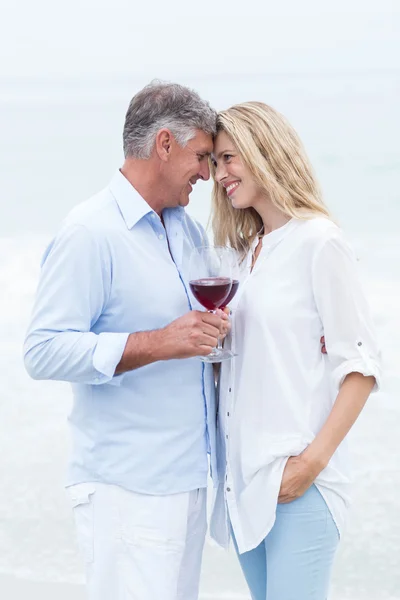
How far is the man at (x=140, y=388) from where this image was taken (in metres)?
1.96

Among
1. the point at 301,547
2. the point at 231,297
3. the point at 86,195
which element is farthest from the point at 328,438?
the point at 86,195

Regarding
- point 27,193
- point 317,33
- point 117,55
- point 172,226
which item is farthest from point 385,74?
point 172,226

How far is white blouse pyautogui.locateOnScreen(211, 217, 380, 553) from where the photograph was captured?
1.86 meters

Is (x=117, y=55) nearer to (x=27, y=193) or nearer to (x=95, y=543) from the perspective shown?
(x=27, y=193)

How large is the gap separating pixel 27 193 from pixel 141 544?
1245cm

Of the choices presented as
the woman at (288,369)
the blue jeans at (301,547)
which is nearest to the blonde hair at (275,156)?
the woman at (288,369)

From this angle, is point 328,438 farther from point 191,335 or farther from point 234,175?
point 234,175

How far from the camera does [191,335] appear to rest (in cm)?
180

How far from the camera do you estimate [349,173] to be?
13938mm

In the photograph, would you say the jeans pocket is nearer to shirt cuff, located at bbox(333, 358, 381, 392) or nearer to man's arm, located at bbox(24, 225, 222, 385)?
man's arm, located at bbox(24, 225, 222, 385)

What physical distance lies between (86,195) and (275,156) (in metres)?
12.4

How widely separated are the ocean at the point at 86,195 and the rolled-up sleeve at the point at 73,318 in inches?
82.7

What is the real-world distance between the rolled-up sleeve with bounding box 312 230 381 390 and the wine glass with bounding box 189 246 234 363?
0.19 meters

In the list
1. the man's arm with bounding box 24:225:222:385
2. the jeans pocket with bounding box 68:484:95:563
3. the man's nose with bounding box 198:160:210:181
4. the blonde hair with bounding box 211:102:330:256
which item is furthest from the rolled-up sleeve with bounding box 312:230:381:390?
the jeans pocket with bounding box 68:484:95:563
